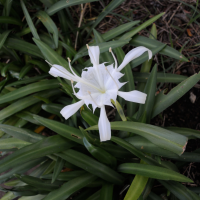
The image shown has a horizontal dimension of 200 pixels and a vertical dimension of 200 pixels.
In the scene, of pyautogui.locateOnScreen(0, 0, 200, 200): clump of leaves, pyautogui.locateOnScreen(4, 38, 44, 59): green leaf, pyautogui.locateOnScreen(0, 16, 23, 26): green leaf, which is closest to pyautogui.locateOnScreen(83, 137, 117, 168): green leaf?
pyautogui.locateOnScreen(0, 0, 200, 200): clump of leaves

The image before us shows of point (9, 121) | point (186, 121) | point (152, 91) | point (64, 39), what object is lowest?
point (186, 121)

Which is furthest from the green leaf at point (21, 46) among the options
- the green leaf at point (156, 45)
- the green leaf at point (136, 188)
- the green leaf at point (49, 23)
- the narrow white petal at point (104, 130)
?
the green leaf at point (136, 188)

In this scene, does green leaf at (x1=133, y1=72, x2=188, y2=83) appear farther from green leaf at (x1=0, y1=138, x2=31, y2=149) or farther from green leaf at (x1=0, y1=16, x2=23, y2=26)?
green leaf at (x1=0, y1=16, x2=23, y2=26)

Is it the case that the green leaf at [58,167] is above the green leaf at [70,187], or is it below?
above

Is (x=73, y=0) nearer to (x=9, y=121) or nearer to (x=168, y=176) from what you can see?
(x=9, y=121)

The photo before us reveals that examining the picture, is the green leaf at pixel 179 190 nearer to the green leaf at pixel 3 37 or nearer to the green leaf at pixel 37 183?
the green leaf at pixel 37 183

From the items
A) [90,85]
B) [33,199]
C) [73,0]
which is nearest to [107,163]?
[90,85]
